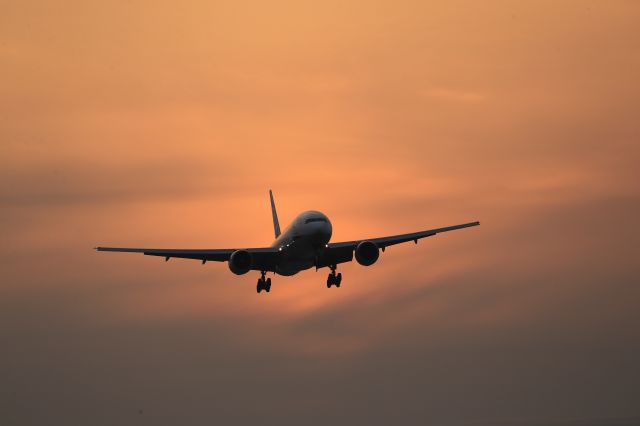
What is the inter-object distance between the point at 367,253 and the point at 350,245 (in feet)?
5.98

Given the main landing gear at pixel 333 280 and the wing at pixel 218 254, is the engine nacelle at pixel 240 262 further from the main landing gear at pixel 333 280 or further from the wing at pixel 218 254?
the main landing gear at pixel 333 280

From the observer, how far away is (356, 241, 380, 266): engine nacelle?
80.3 metres

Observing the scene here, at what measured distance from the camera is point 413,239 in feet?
281

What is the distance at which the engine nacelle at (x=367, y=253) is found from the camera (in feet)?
263

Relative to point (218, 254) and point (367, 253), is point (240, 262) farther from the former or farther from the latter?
point (367, 253)

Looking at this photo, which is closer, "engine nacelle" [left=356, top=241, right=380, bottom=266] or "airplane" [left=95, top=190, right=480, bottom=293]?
"airplane" [left=95, top=190, right=480, bottom=293]

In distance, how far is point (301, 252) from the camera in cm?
7700

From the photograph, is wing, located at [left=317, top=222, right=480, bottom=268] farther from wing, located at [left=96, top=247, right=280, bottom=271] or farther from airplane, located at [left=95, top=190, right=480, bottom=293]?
wing, located at [left=96, top=247, right=280, bottom=271]

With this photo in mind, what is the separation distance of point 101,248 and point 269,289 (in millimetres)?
15381

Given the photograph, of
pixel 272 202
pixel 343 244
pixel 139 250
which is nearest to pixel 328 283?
pixel 343 244

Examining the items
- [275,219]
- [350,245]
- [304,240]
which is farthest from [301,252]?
[275,219]

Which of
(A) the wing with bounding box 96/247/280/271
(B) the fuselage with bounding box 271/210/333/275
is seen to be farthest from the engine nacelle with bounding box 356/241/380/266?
(A) the wing with bounding box 96/247/280/271

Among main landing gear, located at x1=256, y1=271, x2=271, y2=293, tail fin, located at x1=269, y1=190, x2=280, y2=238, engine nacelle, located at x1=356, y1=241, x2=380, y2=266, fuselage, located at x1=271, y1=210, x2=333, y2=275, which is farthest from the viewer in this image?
tail fin, located at x1=269, y1=190, x2=280, y2=238

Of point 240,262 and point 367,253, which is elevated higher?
point 240,262
